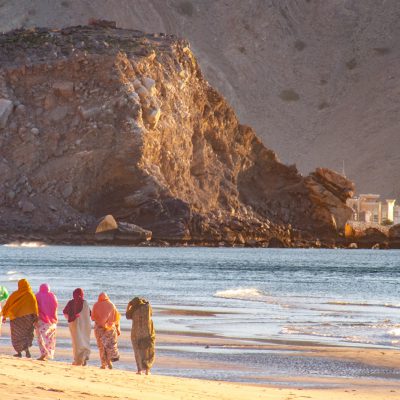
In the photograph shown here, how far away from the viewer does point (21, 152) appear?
12488 centimetres

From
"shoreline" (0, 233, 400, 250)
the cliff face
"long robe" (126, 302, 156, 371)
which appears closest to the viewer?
"long robe" (126, 302, 156, 371)

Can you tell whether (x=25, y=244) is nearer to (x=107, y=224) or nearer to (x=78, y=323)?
(x=107, y=224)

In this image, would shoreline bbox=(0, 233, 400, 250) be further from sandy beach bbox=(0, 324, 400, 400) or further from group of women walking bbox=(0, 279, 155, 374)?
group of women walking bbox=(0, 279, 155, 374)

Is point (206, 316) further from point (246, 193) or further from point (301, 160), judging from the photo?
point (301, 160)

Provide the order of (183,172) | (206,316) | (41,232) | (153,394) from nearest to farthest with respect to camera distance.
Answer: (153,394) → (206,316) → (41,232) → (183,172)

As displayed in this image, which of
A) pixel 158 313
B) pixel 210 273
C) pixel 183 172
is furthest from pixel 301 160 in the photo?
pixel 158 313

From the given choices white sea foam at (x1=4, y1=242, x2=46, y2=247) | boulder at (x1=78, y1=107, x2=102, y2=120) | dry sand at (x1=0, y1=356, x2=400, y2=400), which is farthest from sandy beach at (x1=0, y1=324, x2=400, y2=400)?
boulder at (x1=78, y1=107, x2=102, y2=120)

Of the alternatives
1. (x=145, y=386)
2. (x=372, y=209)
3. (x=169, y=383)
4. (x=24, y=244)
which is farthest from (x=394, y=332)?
(x=372, y=209)

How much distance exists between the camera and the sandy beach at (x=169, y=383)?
57.0ft

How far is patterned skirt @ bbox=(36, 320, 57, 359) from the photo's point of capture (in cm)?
2183

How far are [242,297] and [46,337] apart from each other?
25789mm

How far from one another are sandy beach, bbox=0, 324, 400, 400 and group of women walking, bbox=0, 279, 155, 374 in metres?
0.35

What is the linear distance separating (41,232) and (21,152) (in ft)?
27.9

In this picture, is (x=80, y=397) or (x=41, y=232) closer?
(x=80, y=397)
